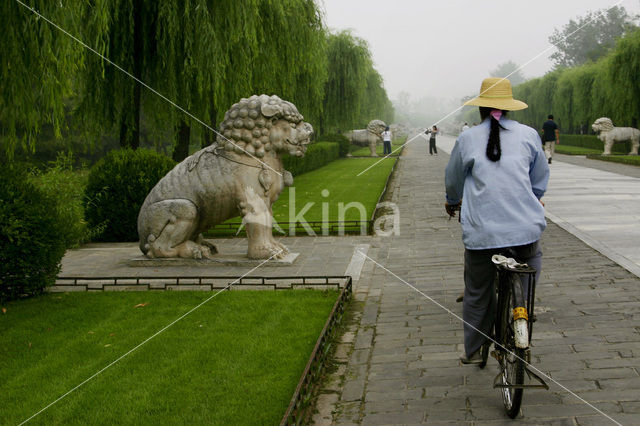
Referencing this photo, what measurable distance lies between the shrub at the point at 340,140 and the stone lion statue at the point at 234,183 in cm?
2924

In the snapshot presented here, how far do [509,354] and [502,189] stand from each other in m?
0.99

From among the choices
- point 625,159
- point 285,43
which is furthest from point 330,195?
point 625,159

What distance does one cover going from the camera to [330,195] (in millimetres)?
17125

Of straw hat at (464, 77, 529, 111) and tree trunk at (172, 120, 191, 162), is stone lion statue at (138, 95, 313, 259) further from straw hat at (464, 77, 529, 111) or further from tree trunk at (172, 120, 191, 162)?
tree trunk at (172, 120, 191, 162)

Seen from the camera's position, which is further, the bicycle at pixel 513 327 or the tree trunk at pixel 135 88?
the tree trunk at pixel 135 88

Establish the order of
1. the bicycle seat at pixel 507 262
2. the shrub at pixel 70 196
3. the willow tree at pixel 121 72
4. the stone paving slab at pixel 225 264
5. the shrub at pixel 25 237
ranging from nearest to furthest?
the bicycle seat at pixel 507 262 → the shrub at pixel 25 237 → the stone paving slab at pixel 225 264 → the shrub at pixel 70 196 → the willow tree at pixel 121 72

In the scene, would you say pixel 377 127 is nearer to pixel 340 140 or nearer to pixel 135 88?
pixel 340 140

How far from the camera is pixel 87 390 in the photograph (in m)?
4.26

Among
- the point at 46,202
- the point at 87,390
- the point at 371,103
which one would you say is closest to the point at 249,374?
the point at 87,390

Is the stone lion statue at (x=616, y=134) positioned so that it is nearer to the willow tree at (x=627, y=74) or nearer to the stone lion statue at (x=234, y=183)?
the willow tree at (x=627, y=74)

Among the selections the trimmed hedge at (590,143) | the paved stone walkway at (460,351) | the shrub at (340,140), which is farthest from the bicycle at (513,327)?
the shrub at (340,140)

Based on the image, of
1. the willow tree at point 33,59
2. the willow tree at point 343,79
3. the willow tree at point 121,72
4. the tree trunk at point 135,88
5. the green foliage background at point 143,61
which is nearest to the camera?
the willow tree at point 33,59

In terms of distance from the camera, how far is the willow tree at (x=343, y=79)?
3309 cm

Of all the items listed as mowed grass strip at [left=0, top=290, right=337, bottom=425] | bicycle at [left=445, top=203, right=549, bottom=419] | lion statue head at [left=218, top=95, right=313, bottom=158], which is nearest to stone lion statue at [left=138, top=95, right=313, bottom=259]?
lion statue head at [left=218, top=95, right=313, bottom=158]
